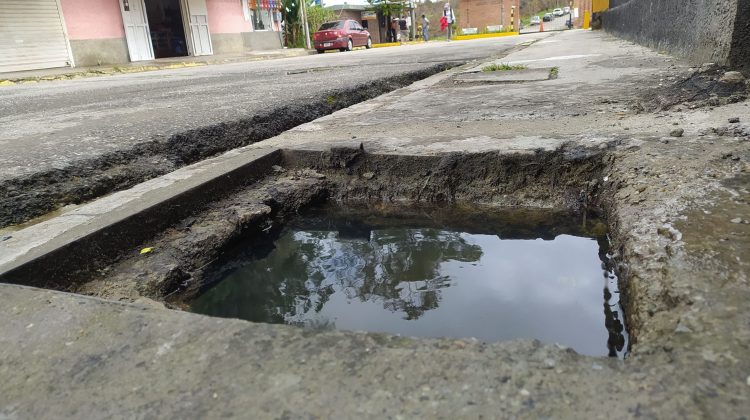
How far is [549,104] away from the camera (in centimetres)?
289

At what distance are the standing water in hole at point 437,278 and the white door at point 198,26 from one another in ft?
59.7

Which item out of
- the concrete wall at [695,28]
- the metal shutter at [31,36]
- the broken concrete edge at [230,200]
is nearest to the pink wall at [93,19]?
the metal shutter at [31,36]

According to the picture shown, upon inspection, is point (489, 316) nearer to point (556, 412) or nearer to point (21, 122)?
point (556, 412)

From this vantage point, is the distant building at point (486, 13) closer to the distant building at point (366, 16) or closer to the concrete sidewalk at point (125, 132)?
the distant building at point (366, 16)

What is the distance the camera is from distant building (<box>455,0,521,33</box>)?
1244 inches

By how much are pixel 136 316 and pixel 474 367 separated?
0.62m

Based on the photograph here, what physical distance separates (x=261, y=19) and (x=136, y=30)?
22.1ft

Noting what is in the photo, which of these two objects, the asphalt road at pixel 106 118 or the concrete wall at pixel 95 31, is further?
the concrete wall at pixel 95 31

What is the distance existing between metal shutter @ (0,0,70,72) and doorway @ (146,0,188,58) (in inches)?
224

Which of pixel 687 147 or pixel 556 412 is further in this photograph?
Result: pixel 687 147

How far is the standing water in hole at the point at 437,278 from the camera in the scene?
3.84 ft

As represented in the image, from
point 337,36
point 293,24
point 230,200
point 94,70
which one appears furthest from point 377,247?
point 293,24

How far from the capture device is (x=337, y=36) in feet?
67.9

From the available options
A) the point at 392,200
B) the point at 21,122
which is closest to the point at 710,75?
the point at 392,200
